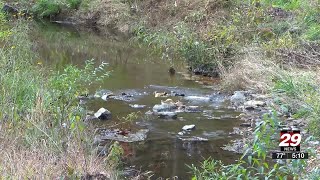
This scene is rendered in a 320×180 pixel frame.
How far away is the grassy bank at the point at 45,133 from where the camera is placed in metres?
5.38

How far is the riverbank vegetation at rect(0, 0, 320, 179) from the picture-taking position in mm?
5594

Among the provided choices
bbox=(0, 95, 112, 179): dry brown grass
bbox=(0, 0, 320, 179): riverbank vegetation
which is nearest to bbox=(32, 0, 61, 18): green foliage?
bbox=(0, 0, 320, 179): riverbank vegetation

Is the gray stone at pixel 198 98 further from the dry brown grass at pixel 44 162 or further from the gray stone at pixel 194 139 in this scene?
the dry brown grass at pixel 44 162

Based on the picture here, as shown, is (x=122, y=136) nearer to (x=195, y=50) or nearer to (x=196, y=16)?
(x=195, y=50)

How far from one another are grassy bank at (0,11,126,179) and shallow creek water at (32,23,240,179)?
116cm

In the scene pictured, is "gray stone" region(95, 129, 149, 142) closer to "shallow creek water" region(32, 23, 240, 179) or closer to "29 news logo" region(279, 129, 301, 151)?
"shallow creek water" region(32, 23, 240, 179)

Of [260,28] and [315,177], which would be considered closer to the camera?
[315,177]

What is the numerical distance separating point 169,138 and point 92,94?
318 centimetres

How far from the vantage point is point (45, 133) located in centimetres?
574

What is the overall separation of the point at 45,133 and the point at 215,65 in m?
8.04

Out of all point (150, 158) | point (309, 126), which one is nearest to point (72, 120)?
point (150, 158)

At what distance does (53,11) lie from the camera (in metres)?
25.4

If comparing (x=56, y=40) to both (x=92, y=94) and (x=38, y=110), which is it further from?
A: (x=38, y=110)

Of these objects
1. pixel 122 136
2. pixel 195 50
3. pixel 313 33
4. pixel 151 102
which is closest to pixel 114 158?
pixel 122 136
